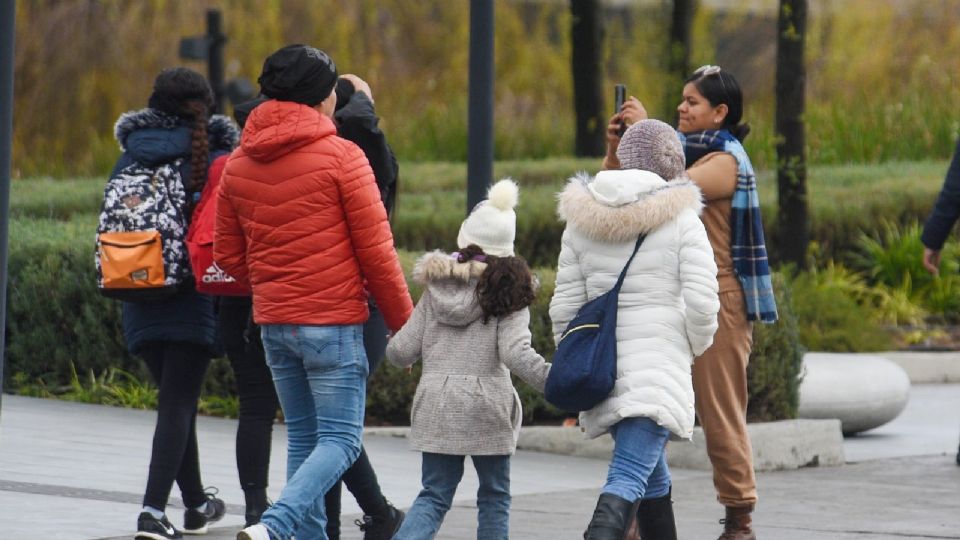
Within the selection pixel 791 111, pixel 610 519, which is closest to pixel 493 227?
pixel 610 519

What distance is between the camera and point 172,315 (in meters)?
6.69

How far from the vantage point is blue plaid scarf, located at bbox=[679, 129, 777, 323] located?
22.3 feet

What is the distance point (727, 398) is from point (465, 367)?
130 cm

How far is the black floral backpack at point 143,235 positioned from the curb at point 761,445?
343cm

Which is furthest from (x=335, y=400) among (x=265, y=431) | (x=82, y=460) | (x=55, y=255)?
(x=55, y=255)

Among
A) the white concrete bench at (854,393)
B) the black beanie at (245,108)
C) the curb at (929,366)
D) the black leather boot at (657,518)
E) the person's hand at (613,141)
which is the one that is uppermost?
the black beanie at (245,108)

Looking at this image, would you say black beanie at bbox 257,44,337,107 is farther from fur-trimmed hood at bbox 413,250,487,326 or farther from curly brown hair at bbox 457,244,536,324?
curly brown hair at bbox 457,244,536,324

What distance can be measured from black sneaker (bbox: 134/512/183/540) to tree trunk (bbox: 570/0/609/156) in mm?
13045

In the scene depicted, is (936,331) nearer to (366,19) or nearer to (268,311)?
(268,311)

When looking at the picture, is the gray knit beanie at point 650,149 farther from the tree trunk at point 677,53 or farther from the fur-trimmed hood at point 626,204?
the tree trunk at point 677,53

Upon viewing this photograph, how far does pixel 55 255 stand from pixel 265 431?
5.05 metres

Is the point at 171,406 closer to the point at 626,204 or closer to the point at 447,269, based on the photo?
the point at 447,269

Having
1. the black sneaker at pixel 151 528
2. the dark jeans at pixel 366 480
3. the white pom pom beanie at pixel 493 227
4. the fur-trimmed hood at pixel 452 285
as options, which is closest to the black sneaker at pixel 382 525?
the dark jeans at pixel 366 480

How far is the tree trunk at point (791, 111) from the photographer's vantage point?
47.1ft
